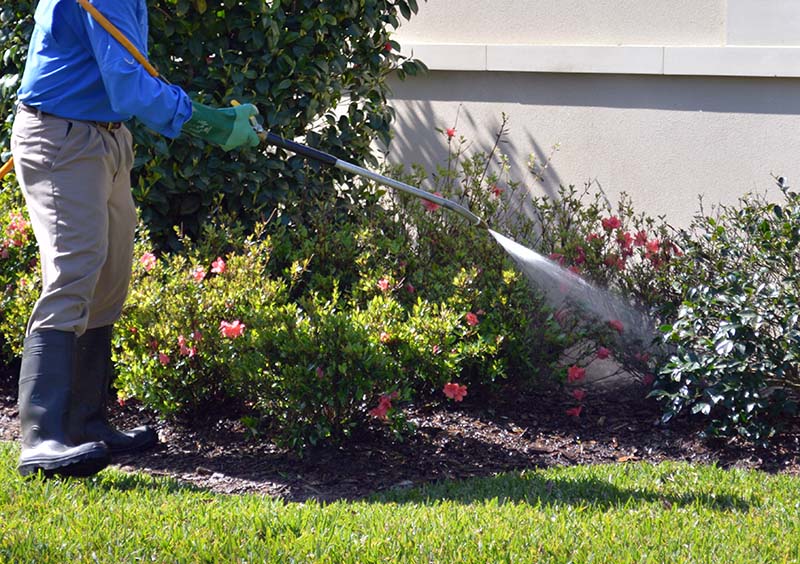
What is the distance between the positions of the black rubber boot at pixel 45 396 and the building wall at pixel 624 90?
10.6 ft

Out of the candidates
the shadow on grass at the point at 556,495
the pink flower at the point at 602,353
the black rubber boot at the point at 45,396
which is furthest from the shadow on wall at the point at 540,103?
the black rubber boot at the point at 45,396

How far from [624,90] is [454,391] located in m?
2.38

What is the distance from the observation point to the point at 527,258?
552 centimetres

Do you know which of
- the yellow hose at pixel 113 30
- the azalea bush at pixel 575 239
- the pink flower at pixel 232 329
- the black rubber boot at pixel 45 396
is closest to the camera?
the yellow hose at pixel 113 30

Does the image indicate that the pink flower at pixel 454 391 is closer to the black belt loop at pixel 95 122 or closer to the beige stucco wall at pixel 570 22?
the black belt loop at pixel 95 122

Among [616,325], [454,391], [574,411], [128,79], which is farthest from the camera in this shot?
[616,325]

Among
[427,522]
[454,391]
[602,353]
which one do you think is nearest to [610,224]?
[602,353]

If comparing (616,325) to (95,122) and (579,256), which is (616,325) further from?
(95,122)

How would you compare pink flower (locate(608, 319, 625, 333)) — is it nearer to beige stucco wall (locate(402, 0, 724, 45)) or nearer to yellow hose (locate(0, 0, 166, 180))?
beige stucco wall (locate(402, 0, 724, 45))

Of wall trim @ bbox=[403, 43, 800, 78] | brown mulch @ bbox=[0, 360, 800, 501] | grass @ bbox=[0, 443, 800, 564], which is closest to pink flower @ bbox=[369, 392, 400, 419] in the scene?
brown mulch @ bbox=[0, 360, 800, 501]

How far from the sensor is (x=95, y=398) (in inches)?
183

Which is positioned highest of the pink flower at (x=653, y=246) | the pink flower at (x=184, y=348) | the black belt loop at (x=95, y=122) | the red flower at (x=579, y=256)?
the black belt loop at (x=95, y=122)

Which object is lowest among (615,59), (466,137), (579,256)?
(579,256)

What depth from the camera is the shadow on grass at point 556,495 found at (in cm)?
406
